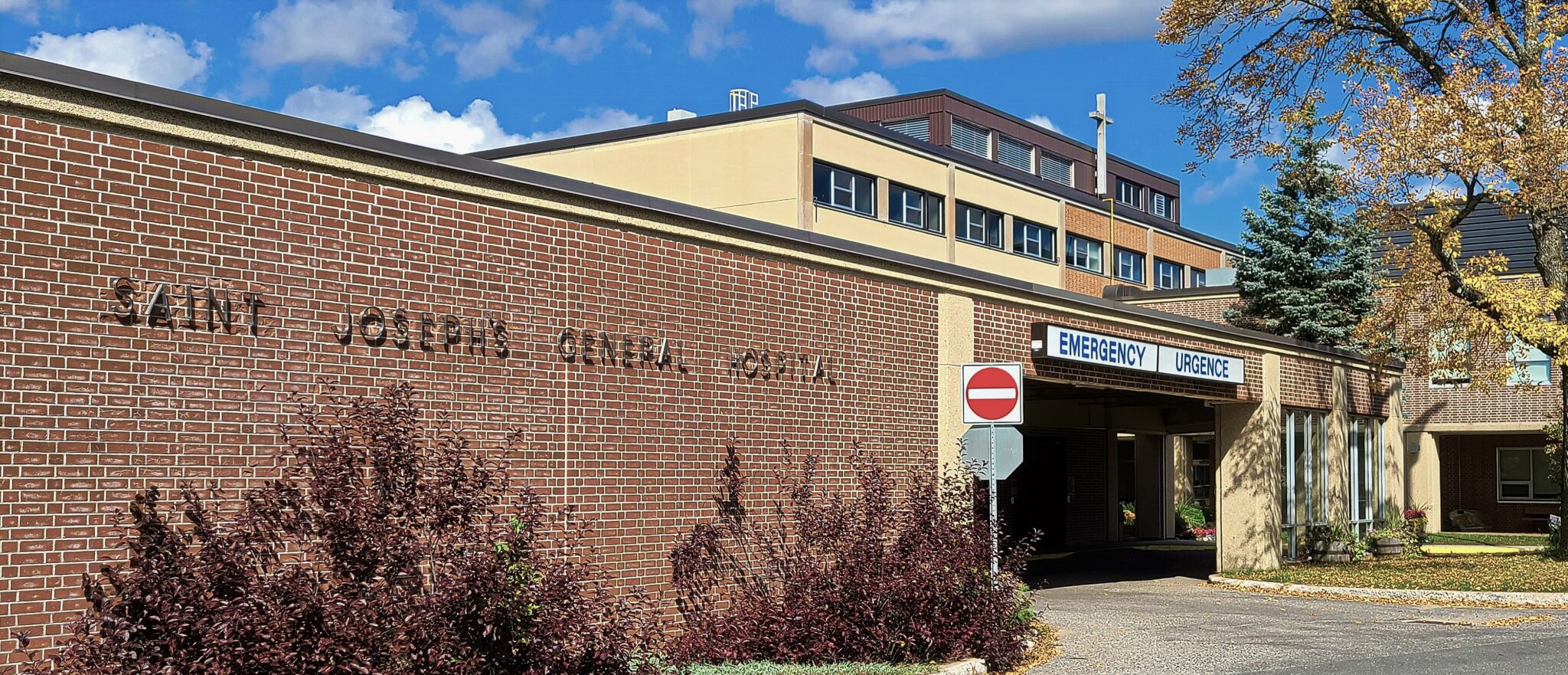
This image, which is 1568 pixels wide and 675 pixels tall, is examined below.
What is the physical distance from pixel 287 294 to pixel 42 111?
6.56ft

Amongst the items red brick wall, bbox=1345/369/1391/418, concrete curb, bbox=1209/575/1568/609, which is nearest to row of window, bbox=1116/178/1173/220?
red brick wall, bbox=1345/369/1391/418

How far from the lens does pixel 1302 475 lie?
27.2 meters

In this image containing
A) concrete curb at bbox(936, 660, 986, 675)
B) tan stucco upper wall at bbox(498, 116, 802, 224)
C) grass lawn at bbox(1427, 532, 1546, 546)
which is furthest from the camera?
tan stucco upper wall at bbox(498, 116, 802, 224)

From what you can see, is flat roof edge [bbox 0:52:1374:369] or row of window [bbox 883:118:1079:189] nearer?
flat roof edge [bbox 0:52:1374:369]

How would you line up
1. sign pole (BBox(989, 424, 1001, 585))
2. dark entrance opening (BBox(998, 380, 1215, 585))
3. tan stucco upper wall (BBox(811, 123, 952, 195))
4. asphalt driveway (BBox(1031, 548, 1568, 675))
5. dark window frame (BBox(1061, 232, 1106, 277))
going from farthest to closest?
dark window frame (BBox(1061, 232, 1106, 277)), tan stucco upper wall (BBox(811, 123, 952, 195)), dark entrance opening (BBox(998, 380, 1215, 585)), asphalt driveway (BBox(1031, 548, 1568, 675)), sign pole (BBox(989, 424, 1001, 585))

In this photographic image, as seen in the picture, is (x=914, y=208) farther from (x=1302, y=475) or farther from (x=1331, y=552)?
(x=1331, y=552)

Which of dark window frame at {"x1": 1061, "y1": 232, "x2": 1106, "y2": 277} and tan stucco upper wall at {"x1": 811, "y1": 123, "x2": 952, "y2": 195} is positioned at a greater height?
tan stucco upper wall at {"x1": 811, "y1": 123, "x2": 952, "y2": 195}

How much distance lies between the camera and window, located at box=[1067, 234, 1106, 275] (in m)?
58.0

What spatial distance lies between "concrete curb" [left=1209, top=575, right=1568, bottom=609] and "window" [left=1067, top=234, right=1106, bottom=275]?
115ft

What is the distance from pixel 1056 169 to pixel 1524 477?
32.7 metres

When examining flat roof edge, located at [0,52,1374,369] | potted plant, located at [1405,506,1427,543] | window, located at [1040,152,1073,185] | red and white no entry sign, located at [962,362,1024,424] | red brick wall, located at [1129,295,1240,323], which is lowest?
potted plant, located at [1405,506,1427,543]

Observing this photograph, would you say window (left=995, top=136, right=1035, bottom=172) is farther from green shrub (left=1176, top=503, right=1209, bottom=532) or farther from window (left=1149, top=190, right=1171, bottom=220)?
green shrub (left=1176, top=503, right=1209, bottom=532)

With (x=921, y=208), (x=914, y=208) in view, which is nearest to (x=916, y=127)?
(x=921, y=208)

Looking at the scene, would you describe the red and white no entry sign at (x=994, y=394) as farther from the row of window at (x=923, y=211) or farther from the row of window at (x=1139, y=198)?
the row of window at (x=1139, y=198)
